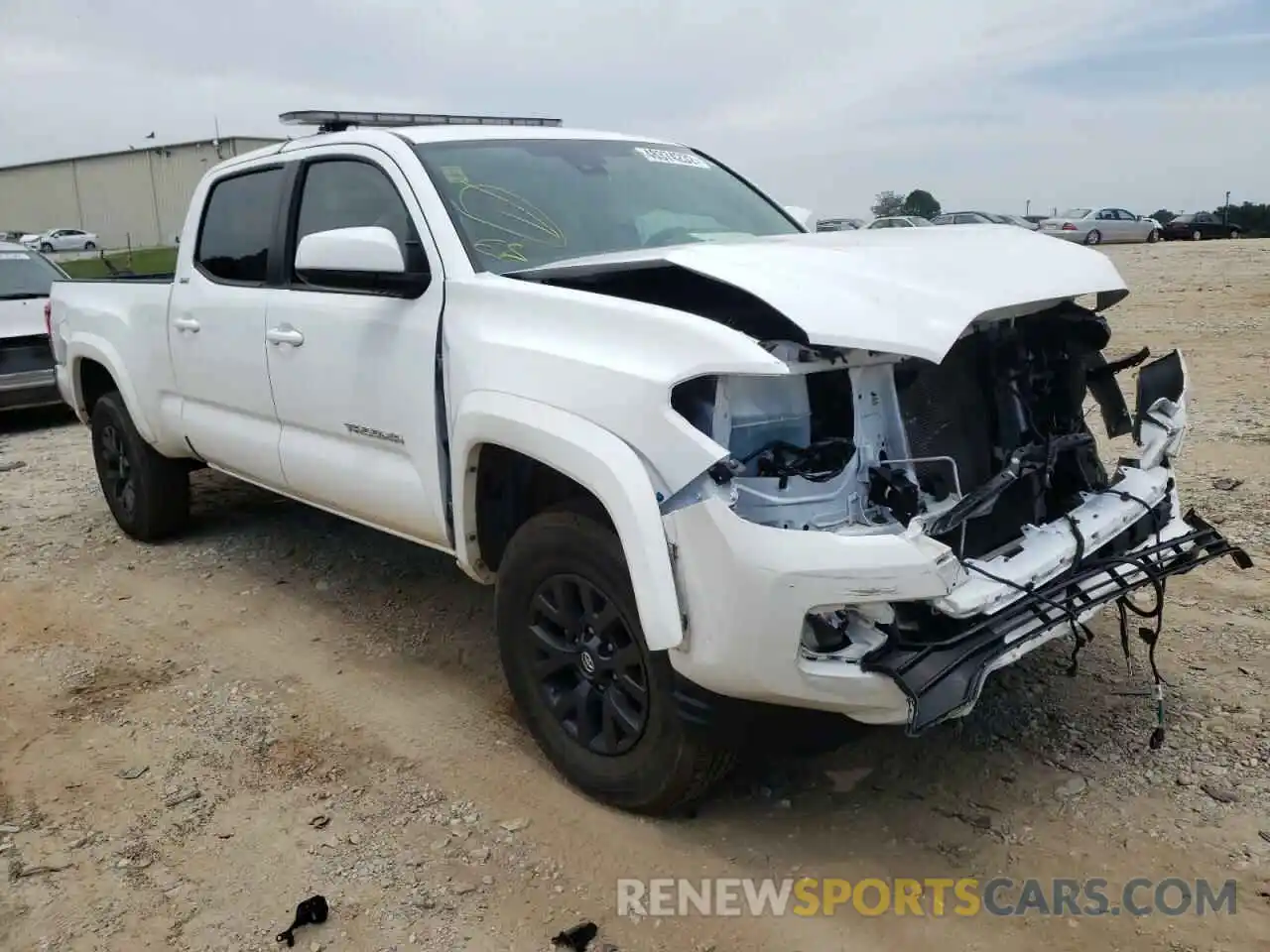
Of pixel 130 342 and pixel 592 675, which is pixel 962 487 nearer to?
pixel 592 675

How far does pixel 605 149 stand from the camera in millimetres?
4320

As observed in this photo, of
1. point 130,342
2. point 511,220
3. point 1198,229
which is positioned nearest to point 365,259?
point 511,220

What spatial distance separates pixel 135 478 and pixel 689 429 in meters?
4.40

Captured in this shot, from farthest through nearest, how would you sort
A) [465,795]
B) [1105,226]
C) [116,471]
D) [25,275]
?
[1105,226]
[25,275]
[116,471]
[465,795]

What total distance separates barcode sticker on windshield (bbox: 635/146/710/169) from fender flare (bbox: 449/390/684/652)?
1.67 m

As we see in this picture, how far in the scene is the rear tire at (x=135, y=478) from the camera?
5.87 m

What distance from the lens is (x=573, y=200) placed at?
394cm

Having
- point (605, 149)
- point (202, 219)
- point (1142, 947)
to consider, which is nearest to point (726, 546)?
point (1142, 947)

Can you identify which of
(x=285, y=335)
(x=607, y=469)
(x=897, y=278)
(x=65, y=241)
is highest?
(x=897, y=278)

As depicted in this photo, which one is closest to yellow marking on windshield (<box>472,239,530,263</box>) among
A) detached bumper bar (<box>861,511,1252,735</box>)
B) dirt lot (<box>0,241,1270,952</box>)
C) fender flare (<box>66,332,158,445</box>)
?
dirt lot (<box>0,241,1270,952</box>)

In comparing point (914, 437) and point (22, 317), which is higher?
point (914, 437)

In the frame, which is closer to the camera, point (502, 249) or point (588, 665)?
point (588, 665)

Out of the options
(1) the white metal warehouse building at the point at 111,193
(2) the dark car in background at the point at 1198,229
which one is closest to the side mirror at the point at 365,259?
Answer: (2) the dark car in background at the point at 1198,229

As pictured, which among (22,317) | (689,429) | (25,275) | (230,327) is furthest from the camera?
(25,275)
